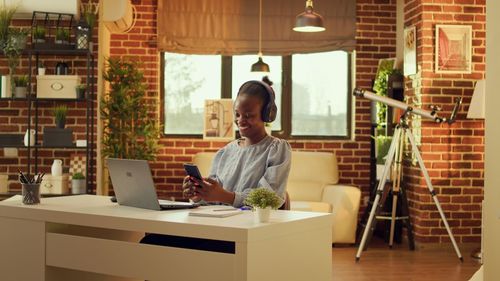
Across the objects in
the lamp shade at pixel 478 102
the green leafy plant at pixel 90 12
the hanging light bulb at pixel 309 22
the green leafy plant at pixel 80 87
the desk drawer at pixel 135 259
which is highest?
the green leafy plant at pixel 90 12

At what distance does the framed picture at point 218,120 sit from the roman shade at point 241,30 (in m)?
0.56

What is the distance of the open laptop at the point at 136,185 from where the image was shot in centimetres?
352

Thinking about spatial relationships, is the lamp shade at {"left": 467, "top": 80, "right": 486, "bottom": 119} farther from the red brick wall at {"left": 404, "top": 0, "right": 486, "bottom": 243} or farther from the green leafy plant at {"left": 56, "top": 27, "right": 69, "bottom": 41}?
the green leafy plant at {"left": 56, "top": 27, "right": 69, "bottom": 41}

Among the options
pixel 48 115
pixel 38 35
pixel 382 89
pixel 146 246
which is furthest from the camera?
pixel 382 89

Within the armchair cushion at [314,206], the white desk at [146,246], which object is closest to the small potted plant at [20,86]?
the armchair cushion at [314,206]

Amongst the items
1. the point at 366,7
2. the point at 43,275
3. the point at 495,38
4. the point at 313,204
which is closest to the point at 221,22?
the point at 366,7

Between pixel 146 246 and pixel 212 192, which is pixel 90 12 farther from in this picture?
pixel 146 246

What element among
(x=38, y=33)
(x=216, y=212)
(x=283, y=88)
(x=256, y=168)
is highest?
(x=38, y=33)

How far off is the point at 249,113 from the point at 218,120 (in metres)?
4.91

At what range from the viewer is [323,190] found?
816 cm

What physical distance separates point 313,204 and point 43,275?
4.42 meters

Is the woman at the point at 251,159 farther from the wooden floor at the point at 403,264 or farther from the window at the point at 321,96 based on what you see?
the window at the point at 321,96

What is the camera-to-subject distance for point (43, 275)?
12.0 feet

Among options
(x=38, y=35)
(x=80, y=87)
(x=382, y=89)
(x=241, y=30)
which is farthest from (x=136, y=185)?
(x=241, y=30)
